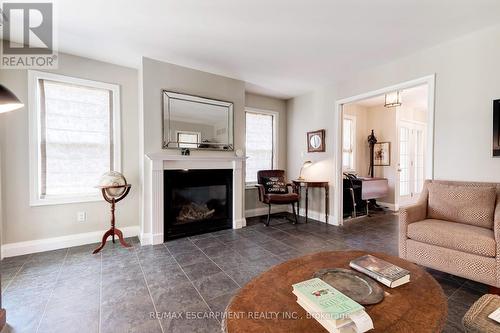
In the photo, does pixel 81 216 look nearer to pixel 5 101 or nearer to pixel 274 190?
pixel 5 101

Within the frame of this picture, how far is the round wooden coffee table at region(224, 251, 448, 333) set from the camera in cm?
85

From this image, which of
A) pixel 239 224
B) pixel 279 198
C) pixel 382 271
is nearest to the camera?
pixel 382 271

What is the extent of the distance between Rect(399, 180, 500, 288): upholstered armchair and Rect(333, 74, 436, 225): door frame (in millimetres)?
416

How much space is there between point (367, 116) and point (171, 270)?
5.68m

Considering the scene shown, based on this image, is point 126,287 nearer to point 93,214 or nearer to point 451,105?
point 93,214

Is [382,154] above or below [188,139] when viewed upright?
below

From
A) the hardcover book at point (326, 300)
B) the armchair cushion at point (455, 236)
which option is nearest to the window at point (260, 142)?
the armchair cushion at point (455, 236)

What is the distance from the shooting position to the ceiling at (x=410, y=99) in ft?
14.4

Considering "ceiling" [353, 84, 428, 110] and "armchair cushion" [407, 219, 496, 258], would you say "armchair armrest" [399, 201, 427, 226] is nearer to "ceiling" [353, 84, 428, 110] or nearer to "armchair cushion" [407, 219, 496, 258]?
"armchair cushion" [407, 219, 496, 258]

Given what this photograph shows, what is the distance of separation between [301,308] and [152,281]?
1.65 meters

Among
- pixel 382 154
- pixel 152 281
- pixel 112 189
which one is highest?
pixel 382 154

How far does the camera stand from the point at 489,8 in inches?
80.6

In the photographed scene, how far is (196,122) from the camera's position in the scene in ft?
11.1

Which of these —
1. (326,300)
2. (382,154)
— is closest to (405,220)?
(326,300)
